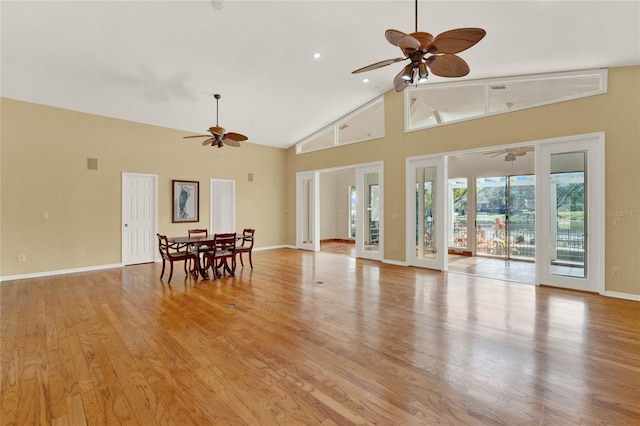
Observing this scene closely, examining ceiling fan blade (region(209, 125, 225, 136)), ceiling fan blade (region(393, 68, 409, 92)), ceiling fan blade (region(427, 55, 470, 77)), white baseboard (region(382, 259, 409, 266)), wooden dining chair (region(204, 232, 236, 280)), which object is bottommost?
white baseboard (region(382, 259, 409, 266))

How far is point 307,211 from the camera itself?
9.21m

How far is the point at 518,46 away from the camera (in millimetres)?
4141

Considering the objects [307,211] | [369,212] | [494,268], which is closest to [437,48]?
[369,212]

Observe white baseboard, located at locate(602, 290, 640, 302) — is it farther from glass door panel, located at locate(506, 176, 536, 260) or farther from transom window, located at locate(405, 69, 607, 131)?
glass door panel, located at locate(506, 176, 536, 260)

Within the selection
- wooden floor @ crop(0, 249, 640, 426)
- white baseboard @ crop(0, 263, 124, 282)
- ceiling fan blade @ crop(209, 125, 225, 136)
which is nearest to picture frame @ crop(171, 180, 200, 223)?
white baseboard @ crop(0, 263, 124, 282)

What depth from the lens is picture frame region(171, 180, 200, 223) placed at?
7.29 metres

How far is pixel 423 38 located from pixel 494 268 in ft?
17.8

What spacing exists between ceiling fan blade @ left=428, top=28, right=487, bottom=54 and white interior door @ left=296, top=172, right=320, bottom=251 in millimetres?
6165

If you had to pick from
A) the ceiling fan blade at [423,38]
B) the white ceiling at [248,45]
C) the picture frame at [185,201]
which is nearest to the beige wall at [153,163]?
the picture frame at [185,201]

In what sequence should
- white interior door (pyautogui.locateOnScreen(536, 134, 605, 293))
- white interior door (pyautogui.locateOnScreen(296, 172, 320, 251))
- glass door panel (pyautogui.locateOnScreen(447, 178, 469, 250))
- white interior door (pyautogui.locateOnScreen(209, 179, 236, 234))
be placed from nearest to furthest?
white interior door (pyautogui.locateOnScreen(536, 134, 605, 293)) → white interior door (pyautogui.locateOnScreen(209, 179, 236, 234)) → glass door panel (pyautogui.locateOnScreen(447, 178, 469, 250)) → white interior door (pyautogui.locateOnScreen(296, 172, 320, 251))

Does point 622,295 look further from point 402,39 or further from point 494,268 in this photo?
point 402,39

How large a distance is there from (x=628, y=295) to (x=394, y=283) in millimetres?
3216

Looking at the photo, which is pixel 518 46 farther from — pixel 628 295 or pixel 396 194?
pixel 628 295

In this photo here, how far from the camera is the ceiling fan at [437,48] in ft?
8.27
